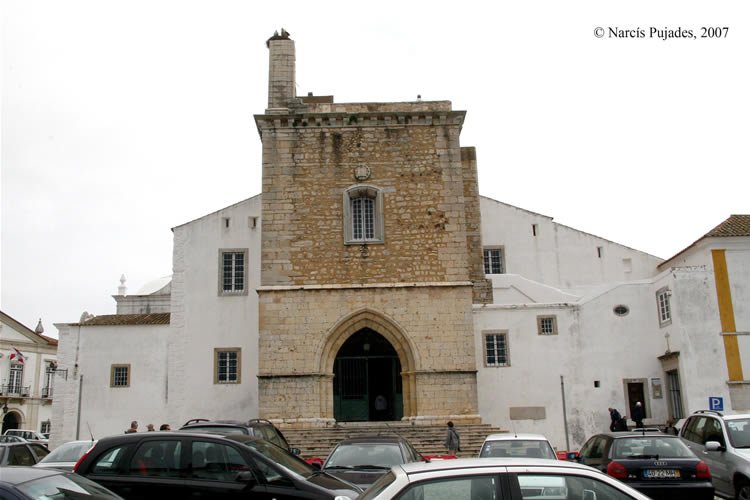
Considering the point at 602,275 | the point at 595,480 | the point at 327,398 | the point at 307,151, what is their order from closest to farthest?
the point at 595,480
the point at 327,398
the point at 307,151
the point at 602,275

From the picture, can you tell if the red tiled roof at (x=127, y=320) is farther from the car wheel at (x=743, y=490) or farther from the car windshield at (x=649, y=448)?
the car wheel at (x=743, y=490)

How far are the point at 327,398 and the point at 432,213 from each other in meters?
6.72

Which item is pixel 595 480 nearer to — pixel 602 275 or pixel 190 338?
pixel 190 338

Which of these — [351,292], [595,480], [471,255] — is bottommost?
[595,480]

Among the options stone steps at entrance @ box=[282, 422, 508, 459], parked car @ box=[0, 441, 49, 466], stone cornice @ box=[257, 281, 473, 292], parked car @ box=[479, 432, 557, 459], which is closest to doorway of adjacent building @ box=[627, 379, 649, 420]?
stone steps at entrance @ box=[282, 422, 508, 459]

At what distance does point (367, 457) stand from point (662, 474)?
416 centimetres

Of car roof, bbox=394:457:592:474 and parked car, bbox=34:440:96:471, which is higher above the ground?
car roof, bbox=394:457:592:474

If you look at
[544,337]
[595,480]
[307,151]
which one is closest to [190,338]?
[307,151]

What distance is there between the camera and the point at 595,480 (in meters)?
5.13

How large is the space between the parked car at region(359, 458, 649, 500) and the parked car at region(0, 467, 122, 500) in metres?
2.71

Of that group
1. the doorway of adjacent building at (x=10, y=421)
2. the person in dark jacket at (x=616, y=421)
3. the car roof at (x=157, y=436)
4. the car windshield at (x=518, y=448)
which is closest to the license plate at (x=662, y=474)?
the car windshield at (x=518, y=448)

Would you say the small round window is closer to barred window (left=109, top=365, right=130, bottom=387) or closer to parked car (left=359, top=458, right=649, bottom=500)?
barred window (left=109, top=365, right=130, bottom=387)

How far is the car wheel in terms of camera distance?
10.7 meters

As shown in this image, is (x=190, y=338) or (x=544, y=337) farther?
(x=190, y=338)
